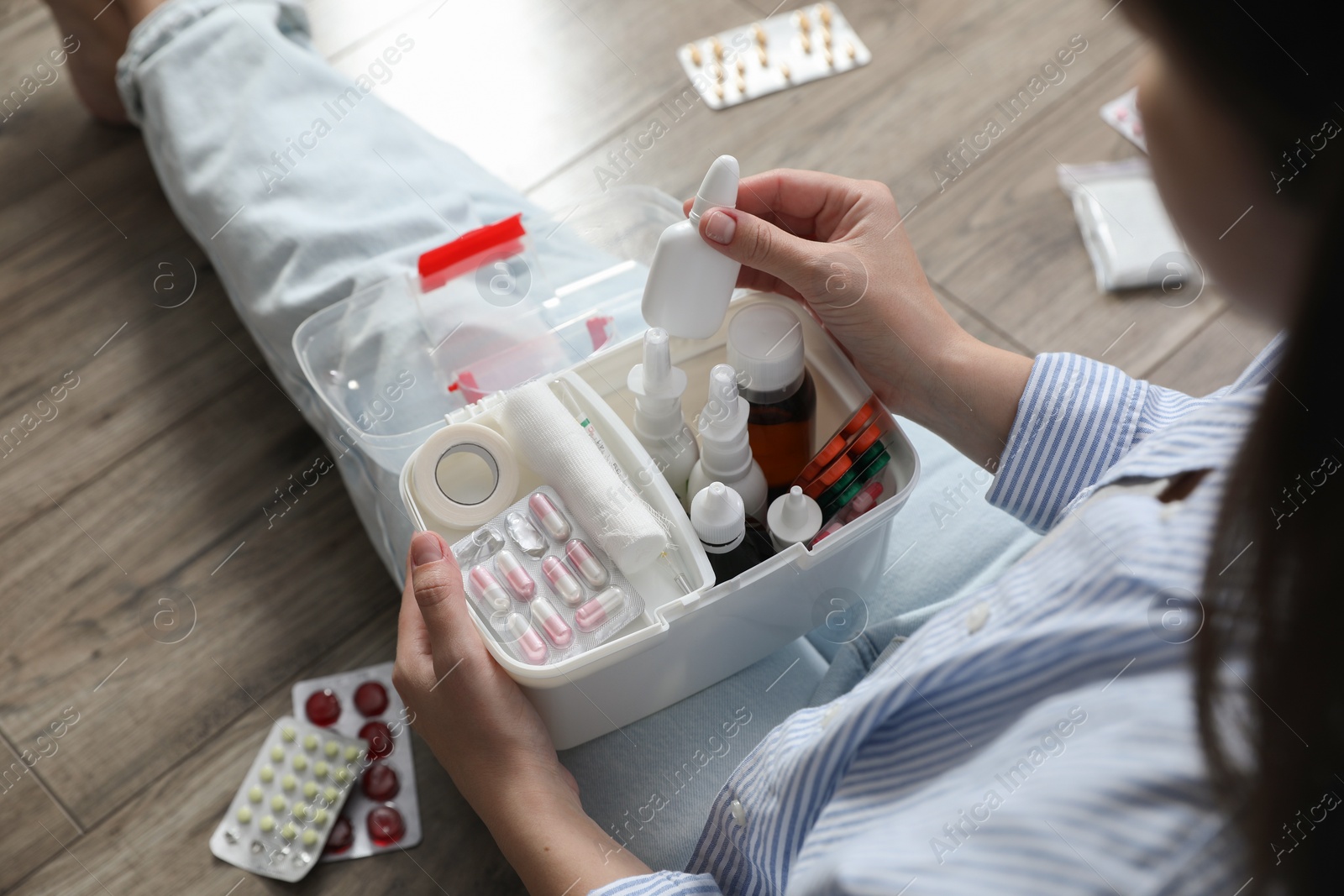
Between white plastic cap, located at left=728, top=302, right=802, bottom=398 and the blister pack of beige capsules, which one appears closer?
white plastic cap, located at left=728, top=302, right=802, bottom=398

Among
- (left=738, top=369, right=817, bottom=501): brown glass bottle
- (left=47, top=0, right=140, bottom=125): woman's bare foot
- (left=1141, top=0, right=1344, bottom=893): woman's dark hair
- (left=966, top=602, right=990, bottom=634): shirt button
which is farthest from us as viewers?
(left=47, top=0, right=140, bottom=125): woman's bare foot

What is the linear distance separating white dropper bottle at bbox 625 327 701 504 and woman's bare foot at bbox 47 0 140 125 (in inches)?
33.5

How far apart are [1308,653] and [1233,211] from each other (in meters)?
0.17

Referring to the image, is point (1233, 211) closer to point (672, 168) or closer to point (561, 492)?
point (561, 492)

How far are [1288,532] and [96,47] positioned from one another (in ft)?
4.06

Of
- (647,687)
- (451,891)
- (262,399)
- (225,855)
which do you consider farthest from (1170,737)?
(262,399)

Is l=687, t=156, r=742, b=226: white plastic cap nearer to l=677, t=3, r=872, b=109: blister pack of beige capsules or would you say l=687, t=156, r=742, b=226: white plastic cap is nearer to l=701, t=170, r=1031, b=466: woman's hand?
l=701, t=170, r=1031, b=466: woman's hand

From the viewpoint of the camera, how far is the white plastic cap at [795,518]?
49 cm

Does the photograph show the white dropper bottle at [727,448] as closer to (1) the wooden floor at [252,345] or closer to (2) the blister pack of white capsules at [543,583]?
(2) the blister pack of white capsules at [543,583]

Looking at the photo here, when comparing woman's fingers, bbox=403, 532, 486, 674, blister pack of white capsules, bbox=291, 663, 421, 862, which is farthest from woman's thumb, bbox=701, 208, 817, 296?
blister pack of white capsules, bbox=291, 663, 421, 862

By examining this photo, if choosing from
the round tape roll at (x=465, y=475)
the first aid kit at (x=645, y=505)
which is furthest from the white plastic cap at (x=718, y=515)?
the round tape roll at (x=465, y=475)

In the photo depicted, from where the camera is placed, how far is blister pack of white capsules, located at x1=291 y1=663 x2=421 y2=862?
2.42 ft

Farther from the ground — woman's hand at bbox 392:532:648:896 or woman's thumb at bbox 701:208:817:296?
woman's thumb at bbox 701:208:817:296

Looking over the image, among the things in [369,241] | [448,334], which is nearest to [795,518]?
[448,334]
